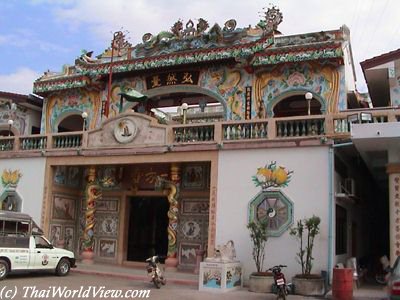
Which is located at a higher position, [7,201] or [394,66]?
[394,66]

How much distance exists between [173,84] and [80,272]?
7149 mm

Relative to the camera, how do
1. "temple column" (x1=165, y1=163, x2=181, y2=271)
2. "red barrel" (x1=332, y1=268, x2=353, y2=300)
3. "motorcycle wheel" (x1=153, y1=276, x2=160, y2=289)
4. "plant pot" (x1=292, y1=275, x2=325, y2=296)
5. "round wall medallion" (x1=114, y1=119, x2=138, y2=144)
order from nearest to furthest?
"red barrel" (x1=332, y1=268, x2=353, y2=300), "plant pot" (x1=292, y1=275, x2=325, y2=296), "motorcycle wheel" (x1=153, y1=276, x2=160, y2=289), "temple column" (x1=165, y1=163, x2=181, y2=271), "round wall medallion" (x1=114, y1=119, x2=138, y2=144)

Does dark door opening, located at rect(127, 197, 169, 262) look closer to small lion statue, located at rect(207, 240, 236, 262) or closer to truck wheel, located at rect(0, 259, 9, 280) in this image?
small lion statue, located at rect(207, 240, 236, 262)

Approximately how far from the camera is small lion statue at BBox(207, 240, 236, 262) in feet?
43.2

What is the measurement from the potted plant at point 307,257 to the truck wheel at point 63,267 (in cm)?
647

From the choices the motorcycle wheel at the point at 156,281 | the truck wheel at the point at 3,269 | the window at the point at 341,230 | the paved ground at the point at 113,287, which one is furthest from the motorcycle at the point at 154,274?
the window at the point at 341,230

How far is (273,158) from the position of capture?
13.9 meters

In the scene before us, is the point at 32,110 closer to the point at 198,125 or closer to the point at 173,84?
the point at 173,84

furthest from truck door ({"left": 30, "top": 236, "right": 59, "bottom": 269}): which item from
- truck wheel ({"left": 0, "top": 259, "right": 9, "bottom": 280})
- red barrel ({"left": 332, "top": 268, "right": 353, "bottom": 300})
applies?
red barrel ({"left": 332, "top": 268, "right": 353, "bottom": 300})

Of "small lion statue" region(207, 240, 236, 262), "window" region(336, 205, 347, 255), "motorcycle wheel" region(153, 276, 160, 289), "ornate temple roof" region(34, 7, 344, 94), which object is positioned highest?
"ornate temple roof" region(34, 7, 344, 94)

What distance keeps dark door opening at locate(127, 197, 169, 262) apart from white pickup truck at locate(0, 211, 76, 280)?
11.2 feet

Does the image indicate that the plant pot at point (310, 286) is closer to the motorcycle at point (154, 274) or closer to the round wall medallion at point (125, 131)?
the motorcycle at point (154, 274)

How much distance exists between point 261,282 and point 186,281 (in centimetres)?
227

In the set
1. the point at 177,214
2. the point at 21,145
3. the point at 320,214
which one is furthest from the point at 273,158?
the point at 21,145
